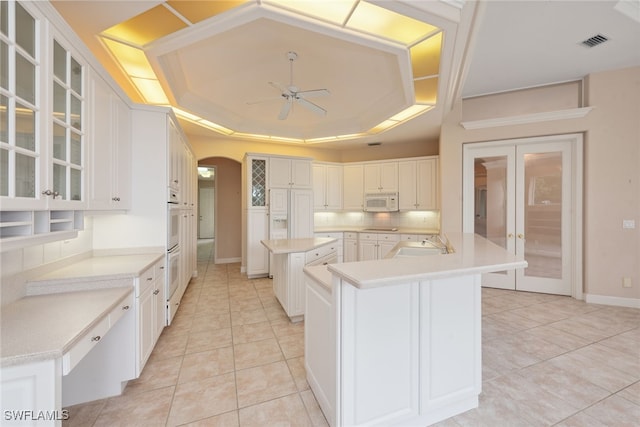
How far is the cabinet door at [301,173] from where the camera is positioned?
214 inches

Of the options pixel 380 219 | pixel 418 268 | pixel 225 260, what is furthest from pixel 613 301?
pixel 225 260

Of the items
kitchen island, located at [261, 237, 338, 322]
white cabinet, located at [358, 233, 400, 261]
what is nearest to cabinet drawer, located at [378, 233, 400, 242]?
white cabinet, located at [358, 233, 400, 261]

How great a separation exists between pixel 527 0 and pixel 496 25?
12.8 inches

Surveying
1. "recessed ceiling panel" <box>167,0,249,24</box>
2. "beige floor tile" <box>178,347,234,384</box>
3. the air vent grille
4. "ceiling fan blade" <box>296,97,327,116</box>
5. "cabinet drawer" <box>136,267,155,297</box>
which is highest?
the air vent grille

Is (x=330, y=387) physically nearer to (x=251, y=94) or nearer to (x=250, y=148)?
(x=251, y=94)

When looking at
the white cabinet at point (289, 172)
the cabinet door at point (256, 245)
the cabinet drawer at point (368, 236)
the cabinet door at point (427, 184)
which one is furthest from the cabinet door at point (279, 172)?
the cabinet door at point (427, 184)

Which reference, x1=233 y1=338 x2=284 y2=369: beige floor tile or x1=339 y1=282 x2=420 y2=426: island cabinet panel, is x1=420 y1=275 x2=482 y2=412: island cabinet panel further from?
x1=233 y1=338 x2=284 y2=369: beige floor tile

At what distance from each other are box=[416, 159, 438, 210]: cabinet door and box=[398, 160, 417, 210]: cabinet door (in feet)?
0.27

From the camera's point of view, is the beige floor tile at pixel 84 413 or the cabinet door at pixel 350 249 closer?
the beige floor tile at pixel 84 413

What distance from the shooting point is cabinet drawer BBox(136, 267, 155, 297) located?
6.50ft

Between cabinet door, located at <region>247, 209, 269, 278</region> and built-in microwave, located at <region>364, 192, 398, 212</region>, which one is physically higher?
built-in microwave, located at <region>364, 192, 398, 212</region>

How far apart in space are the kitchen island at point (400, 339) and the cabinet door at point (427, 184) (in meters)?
3.99

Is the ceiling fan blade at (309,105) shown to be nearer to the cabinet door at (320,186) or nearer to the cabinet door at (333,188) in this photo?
the cabinet door at (320,186)

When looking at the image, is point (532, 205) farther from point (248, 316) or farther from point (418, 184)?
point (248, 316)
